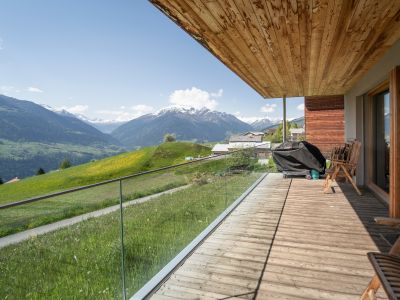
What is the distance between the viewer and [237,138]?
8381 cm

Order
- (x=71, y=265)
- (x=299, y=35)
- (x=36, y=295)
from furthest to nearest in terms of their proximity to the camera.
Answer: (x=299, y=35) < (x=71, y=265) < (x=36, y=295)

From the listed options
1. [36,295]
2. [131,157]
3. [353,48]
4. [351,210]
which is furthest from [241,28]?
[131,157]

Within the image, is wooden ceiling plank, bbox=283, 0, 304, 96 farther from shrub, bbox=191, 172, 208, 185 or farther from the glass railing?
shrub, bbox=191, 172, 208, 185

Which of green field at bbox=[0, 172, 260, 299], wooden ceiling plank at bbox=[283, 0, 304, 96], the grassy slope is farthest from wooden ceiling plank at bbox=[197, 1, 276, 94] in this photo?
the grassy slope

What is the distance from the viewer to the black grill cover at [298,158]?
7.23 m

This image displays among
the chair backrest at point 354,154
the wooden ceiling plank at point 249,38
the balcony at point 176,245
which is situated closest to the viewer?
the balcony at point 176,245

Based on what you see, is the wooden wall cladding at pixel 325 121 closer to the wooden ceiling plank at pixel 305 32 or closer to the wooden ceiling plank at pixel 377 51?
the wooden ceiling plank at pixel 377 51

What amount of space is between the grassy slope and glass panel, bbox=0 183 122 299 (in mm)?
47654

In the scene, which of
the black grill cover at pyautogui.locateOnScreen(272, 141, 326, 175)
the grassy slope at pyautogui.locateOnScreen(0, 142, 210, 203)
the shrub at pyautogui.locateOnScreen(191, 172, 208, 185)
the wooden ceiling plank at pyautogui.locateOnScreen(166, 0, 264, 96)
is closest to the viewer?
the wooden ceiling plank at pyautogui.locateOnScreen(166, 0, 264, 96)

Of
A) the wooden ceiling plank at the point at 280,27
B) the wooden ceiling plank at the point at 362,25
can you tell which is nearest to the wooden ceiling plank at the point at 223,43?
the wooden ceiling plank at the point at 280,27

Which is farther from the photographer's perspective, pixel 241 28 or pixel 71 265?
pixel 241 28

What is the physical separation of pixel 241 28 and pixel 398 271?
241 centimetres

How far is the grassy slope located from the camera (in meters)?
47.9

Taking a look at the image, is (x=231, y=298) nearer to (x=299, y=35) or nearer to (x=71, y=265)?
(x=71, y=265)
